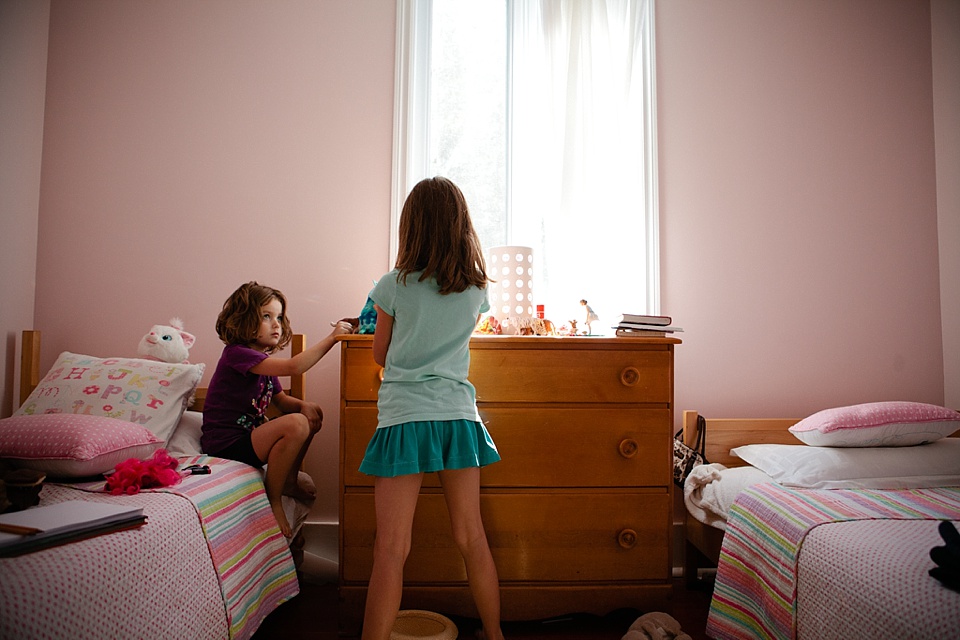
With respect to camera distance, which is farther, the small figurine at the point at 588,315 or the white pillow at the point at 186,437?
the small figurine at the point at 588,315

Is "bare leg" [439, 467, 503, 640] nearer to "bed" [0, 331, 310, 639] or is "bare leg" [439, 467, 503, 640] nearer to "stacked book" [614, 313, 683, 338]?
"bed" [0, 331, 310, 639]

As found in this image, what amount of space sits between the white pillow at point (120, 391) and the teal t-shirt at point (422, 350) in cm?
99

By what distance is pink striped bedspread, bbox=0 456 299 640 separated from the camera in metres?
1.11

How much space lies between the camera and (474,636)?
6.76 feet

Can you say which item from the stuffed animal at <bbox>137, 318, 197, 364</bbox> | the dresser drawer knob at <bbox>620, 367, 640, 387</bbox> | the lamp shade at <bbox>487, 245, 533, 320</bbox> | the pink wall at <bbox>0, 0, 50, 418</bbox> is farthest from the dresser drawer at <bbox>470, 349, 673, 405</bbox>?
the pink wall at <bbox>0, 0, 50, 418</bbox>

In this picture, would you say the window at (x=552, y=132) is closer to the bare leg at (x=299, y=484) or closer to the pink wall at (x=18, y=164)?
the bare leg at (x=299, y=484)

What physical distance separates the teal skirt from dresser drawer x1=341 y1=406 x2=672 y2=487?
34 cm

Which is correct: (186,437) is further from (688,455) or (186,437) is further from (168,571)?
(688,455)

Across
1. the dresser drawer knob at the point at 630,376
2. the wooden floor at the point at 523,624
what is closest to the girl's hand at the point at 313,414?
the wooden floor at the point at 523,624

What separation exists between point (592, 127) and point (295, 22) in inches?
56.6

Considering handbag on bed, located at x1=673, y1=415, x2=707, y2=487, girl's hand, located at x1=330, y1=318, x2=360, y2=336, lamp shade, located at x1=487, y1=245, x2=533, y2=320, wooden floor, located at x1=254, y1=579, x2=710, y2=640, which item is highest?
lamp shade, located at x1=487, y1=245, x2=533, y2=320

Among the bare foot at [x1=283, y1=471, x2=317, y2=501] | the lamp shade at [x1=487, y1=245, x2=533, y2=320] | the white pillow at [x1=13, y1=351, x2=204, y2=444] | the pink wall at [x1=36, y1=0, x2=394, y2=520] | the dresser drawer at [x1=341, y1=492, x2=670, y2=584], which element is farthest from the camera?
the pink wall at [x1=36, y1=0, x2=394, y2=520]

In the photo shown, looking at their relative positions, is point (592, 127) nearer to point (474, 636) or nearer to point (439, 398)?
point (439, 398)

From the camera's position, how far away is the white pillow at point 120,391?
2.19m
